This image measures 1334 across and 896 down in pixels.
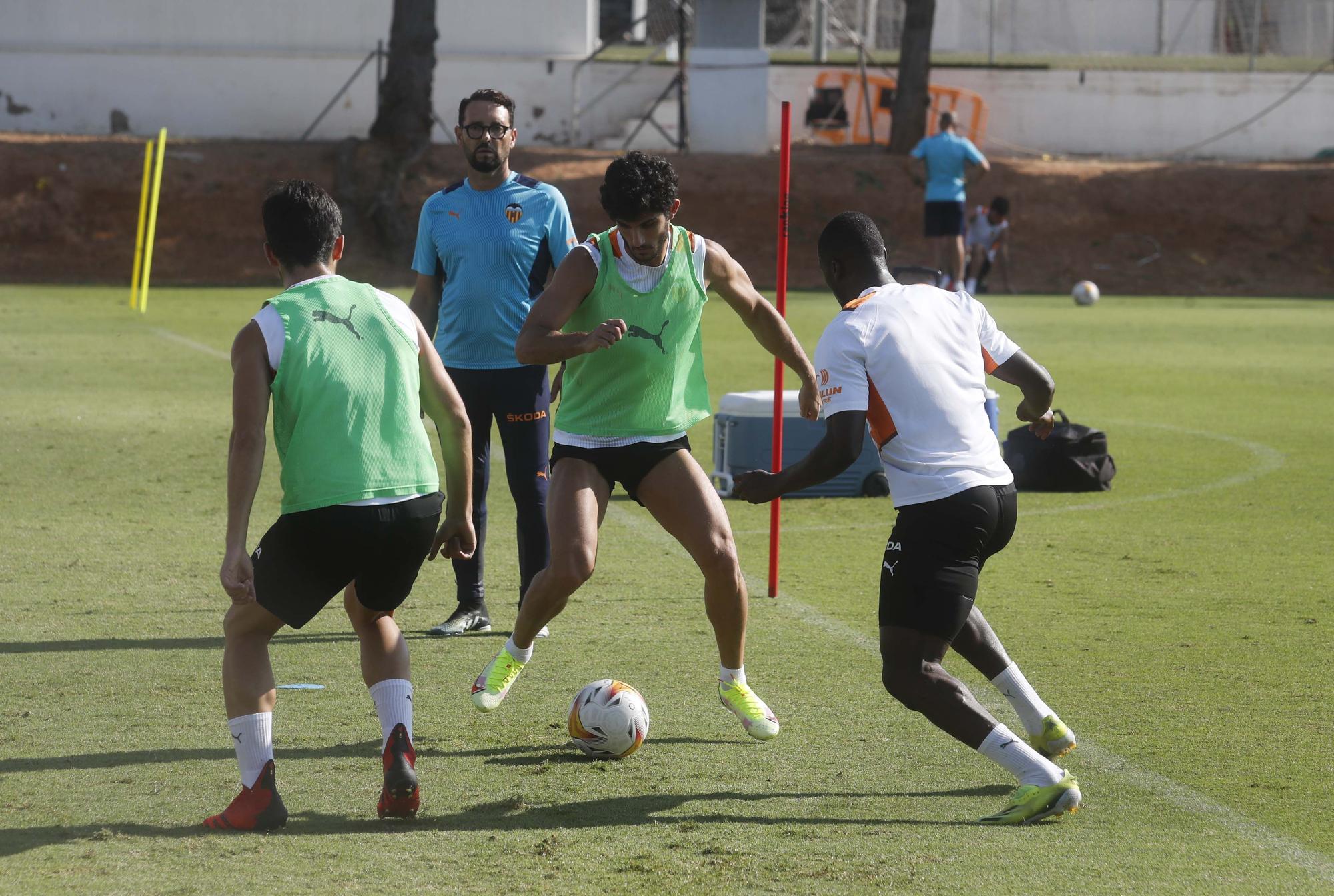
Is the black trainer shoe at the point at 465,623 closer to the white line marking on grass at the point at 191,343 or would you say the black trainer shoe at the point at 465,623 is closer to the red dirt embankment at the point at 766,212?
the white line marking on grass at the point at 191,343

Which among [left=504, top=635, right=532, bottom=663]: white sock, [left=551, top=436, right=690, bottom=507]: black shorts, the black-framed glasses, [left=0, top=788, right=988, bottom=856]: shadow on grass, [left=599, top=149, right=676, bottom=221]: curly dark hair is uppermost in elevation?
the black-framed glasses

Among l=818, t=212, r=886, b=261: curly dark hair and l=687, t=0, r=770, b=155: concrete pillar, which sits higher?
l=687, t=0, r=770, b=155: concrete pillar

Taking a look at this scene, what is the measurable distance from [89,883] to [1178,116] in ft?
130

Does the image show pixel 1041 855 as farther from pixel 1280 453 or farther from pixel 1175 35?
pixel 1175 35

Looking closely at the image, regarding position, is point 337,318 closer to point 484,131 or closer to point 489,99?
point 484,131

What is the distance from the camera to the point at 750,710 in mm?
5641

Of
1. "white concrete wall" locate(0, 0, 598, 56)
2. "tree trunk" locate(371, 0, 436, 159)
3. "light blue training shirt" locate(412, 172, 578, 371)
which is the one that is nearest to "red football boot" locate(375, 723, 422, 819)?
"light blue training shirt" locate(412, 172, 578, 371)

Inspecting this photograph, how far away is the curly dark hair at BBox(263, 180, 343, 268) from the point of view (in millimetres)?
4656

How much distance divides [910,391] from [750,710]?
1.34 metres

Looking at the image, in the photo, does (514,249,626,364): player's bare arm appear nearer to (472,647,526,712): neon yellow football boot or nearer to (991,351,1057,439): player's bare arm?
(472,647,526,712): neon yellow football boot

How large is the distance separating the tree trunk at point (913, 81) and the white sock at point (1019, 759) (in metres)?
31.1

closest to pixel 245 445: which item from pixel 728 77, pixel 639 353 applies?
pixel 639 353

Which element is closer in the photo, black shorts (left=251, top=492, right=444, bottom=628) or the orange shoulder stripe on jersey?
black shorts (left=251, top=492, right=444, bottom=628)

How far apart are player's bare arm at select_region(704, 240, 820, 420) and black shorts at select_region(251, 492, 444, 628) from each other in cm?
155
